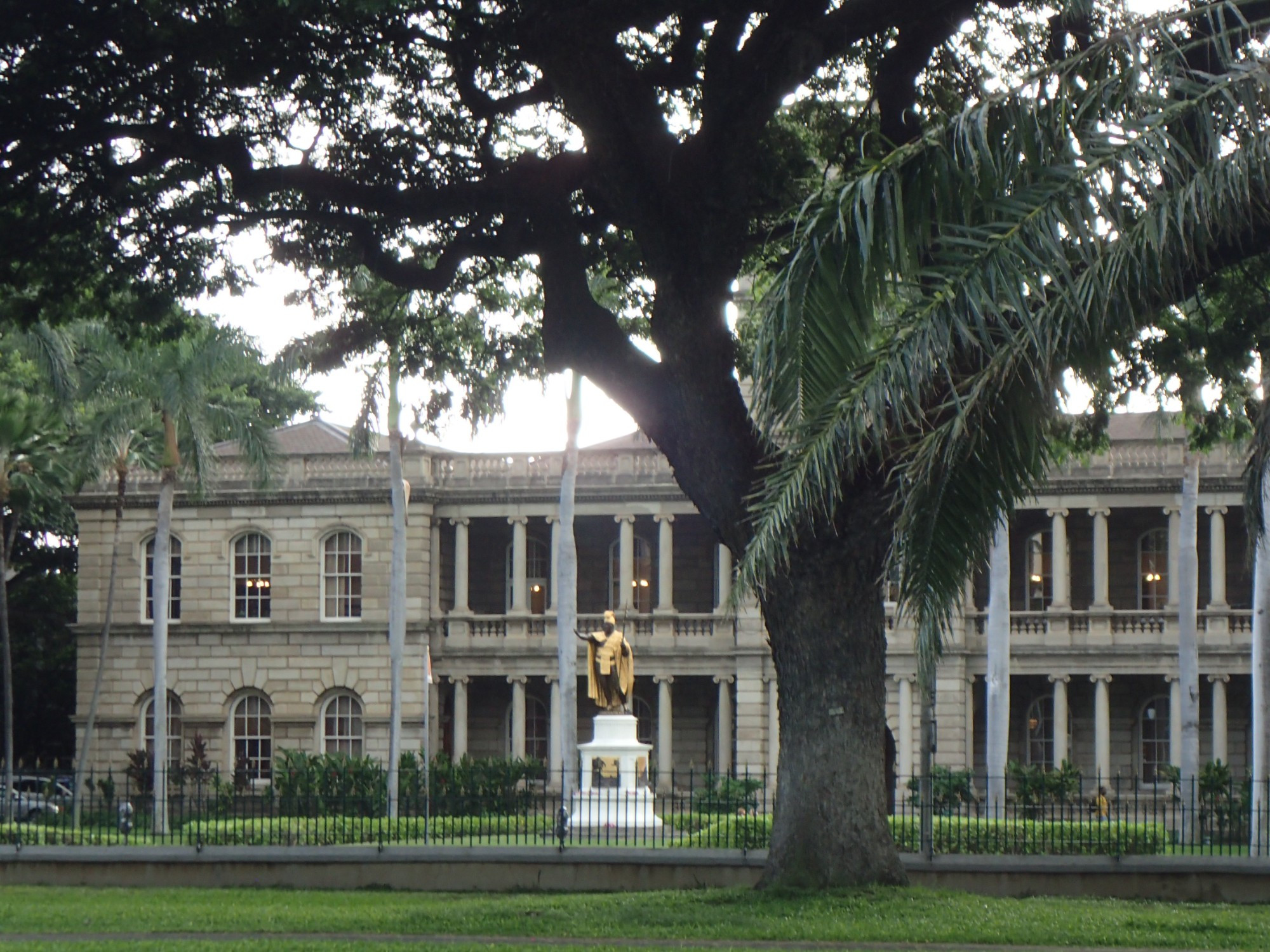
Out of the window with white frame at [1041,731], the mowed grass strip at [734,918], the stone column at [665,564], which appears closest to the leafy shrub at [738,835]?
the mowed grass strip at [734,918]

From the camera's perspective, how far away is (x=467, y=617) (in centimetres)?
4691

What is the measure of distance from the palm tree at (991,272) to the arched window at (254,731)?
38.0m

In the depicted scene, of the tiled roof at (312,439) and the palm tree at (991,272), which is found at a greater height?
the tiled roof at (312,439)

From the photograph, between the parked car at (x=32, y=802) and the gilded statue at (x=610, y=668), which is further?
the gilded statue at (x=610, y=668)

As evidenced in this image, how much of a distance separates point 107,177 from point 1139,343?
404 inches

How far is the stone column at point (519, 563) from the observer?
46.5 m

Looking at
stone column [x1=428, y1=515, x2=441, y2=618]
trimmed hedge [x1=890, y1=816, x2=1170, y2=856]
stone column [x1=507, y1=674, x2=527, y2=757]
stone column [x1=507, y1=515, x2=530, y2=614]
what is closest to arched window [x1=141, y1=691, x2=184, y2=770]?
stone column [x1=428, y1=515, x2=441, y2=618]

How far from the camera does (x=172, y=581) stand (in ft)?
158

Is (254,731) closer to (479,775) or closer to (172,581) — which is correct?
(172,581)

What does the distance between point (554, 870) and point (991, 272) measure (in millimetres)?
A: 10930

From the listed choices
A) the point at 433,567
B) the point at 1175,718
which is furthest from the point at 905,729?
the point at 433,567

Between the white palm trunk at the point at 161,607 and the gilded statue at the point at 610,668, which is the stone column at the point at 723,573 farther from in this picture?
the gilded statue at the point at 610,668

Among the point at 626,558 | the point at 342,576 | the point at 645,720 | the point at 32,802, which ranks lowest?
the point at 32,802

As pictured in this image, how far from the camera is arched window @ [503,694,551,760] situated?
159 ft
